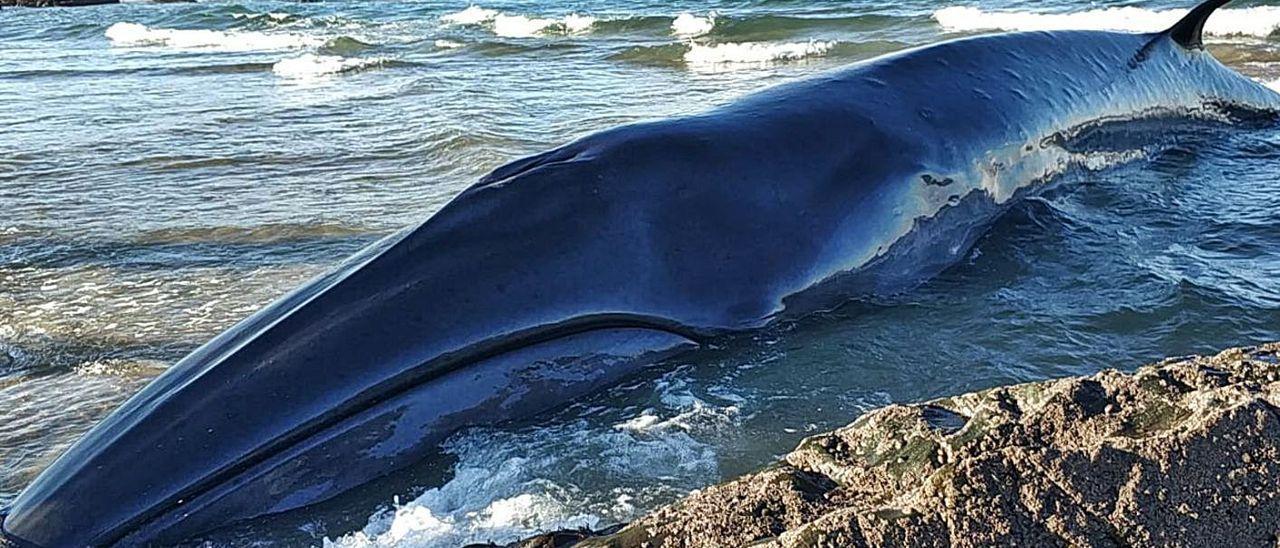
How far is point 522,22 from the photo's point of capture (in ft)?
78.9

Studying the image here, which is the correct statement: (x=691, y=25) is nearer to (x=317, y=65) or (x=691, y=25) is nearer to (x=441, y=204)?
(x=317, y=65)

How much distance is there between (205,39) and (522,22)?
6929mm

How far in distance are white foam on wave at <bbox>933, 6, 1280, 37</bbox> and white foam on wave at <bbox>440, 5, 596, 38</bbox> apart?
21.7 feet

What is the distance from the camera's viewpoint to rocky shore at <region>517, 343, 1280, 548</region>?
2102 millimetres

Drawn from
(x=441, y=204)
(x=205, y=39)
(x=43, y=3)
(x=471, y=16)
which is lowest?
(x=43, y=3)

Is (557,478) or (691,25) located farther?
(691,25)

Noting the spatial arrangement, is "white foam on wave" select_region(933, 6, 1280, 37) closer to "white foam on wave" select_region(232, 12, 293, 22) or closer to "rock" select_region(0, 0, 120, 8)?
"white foam on wave" select_region(232, 12, 293, 22)

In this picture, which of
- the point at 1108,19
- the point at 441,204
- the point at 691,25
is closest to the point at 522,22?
the point at 691,25

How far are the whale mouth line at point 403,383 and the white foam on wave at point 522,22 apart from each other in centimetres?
1869

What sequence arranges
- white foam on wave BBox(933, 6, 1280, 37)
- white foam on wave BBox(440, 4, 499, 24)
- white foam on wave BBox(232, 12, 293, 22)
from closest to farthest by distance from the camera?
white foam on wave BBox(933, 6, 1280, 37), white foam on wave BBox(440, 4, 499, 24), white foam on wave BBox(232, 12, 293, 22)

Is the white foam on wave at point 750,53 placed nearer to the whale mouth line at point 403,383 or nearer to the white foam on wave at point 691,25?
the white foam on wave at point 691,25

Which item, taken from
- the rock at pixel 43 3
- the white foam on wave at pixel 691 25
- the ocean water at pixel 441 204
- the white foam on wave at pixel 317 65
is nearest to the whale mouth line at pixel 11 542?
the ocean water at pixel 441 204

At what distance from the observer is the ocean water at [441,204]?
347cm

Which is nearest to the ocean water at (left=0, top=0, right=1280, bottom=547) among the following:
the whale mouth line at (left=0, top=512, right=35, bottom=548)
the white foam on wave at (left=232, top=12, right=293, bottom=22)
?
the whale mouth line at (left=0, top=512, right=35, bottom=548)
